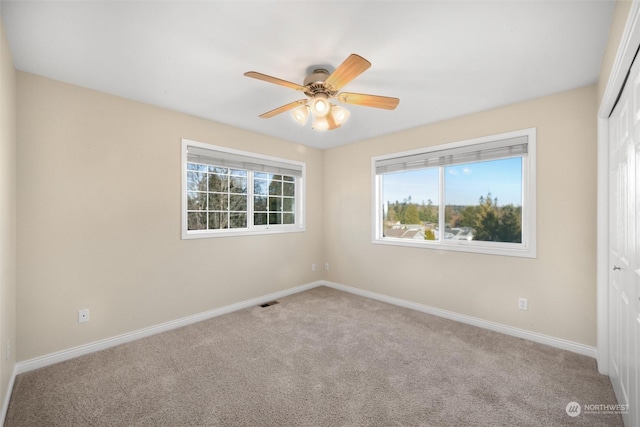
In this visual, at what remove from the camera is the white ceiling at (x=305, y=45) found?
1.58 m

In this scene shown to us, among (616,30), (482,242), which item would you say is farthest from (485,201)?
(616,30)

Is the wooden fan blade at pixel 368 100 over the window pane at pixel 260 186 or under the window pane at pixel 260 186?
over

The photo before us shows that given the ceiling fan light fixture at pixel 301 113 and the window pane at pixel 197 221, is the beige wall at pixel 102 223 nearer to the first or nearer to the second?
the window pane at pixel 197 221

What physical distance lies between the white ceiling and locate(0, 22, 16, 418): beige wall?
0.72 ft

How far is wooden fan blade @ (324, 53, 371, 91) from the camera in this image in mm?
1641

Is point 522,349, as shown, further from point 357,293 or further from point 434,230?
point 357,293

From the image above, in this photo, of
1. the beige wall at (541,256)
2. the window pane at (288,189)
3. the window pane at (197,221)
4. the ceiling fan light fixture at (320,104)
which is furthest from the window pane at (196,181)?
the beige wall at (541,256)

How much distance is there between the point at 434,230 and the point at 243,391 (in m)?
2.80

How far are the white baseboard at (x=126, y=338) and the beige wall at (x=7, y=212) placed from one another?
0.16 meters

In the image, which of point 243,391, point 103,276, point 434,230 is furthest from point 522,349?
point 103,276

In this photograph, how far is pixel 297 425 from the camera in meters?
1.68

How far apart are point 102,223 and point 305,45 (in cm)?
238

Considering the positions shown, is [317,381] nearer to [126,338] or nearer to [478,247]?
[126,338]

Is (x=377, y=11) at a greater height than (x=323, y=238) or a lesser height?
greater
